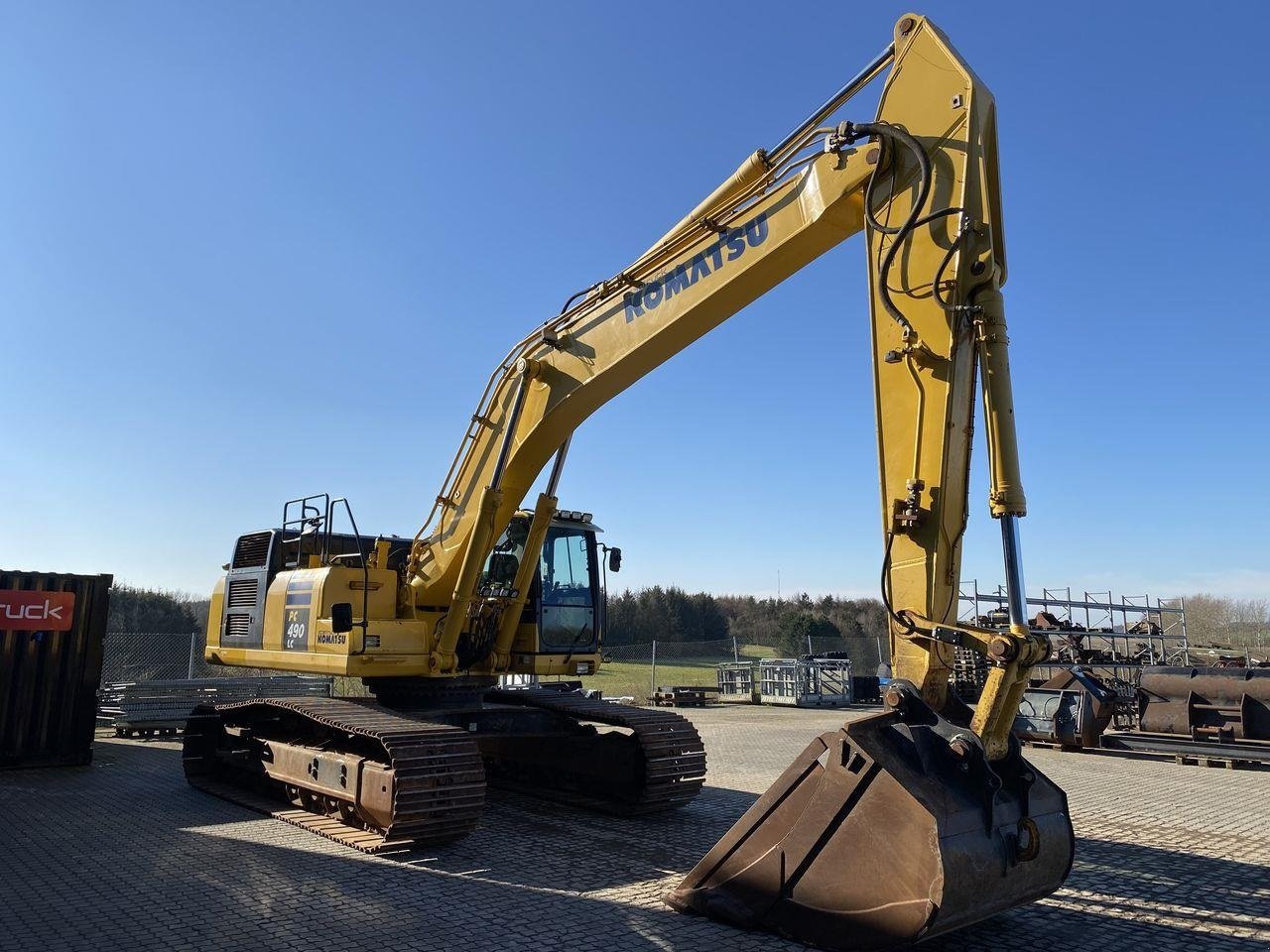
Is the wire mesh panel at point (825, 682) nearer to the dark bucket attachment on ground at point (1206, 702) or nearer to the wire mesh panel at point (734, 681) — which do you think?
the wire mesh panel at point (734, 681)

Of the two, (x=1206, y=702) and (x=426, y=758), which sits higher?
(x=1206, y=702)

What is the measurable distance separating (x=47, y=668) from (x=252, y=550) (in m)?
3.79

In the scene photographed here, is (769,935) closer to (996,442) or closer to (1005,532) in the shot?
(1005,532)

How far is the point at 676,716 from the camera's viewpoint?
998cm

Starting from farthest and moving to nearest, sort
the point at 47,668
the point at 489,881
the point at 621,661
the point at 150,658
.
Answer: the point at 621,661 → the point at 150,658 → the point at 47,668 → the point at 489,881

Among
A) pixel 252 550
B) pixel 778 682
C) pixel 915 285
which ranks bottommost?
pixel 778 682

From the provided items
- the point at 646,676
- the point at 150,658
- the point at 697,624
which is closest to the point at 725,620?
the point at 697,624

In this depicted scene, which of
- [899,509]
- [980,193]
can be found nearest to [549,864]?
[899,509]

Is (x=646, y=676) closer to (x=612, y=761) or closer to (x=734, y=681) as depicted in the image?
(x=734, y=681)

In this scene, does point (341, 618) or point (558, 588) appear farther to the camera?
point (558, 588)

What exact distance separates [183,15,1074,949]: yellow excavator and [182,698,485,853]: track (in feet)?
0.10

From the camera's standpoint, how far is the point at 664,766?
29.7ft

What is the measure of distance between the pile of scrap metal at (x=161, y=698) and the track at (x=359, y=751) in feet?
13.4

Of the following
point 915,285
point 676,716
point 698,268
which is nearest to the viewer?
point 915,285
